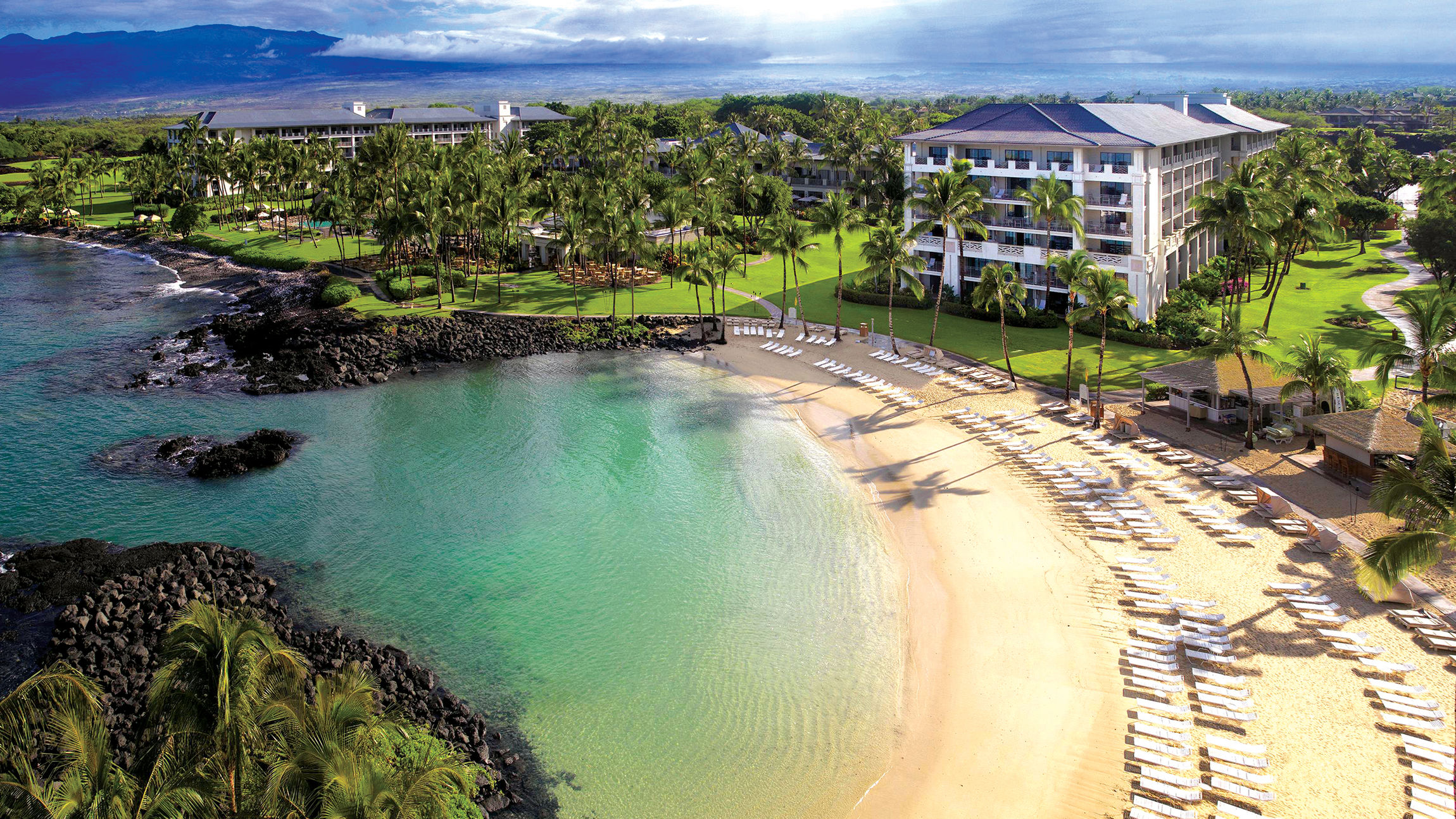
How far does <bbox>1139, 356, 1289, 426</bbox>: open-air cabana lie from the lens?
42250 millimetres

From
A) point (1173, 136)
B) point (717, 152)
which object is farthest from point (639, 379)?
point (717, 152)

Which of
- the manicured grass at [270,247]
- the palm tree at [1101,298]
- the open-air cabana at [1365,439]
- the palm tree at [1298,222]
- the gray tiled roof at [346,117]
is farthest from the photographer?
the gray tiled roof at [346,117]

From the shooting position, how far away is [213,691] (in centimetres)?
1422

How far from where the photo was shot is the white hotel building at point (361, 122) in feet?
458

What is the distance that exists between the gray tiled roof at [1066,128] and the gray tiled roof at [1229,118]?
15775 millimetres

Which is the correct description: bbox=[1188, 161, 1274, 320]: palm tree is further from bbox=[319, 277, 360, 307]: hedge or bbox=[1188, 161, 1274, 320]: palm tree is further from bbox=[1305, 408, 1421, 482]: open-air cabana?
bbox=[319, 277, 360, 307]: hedge

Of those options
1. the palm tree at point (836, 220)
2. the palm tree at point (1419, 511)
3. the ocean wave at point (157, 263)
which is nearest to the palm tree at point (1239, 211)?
the palm tree at point (836, 220)

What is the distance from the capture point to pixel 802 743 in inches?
966

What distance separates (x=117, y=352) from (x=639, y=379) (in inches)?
1403

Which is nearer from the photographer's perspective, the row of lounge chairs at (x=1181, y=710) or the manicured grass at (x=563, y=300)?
the row of lounge chairs at (x=1181, y=710)

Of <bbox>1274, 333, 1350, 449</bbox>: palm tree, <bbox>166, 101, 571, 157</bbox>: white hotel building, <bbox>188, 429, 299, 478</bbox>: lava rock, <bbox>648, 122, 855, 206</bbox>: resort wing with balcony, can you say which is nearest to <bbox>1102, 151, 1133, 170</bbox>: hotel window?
<bbox>1274, 333, 1350, 449</bbox>: palm tree

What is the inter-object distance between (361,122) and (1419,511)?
155498mm

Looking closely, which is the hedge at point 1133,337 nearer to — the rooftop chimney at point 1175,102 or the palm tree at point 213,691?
the rooftop chimney at point 1175,102

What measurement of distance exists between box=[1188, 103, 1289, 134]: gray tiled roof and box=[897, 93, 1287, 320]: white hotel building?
14899 mm
